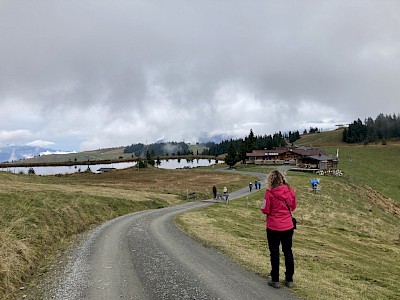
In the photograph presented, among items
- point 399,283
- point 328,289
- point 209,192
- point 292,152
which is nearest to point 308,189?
point 209,192

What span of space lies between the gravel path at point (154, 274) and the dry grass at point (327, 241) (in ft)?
3.39

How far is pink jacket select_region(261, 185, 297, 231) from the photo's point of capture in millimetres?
9477

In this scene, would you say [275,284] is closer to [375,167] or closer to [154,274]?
[154,274]

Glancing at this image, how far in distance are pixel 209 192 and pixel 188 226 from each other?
36.1 meters

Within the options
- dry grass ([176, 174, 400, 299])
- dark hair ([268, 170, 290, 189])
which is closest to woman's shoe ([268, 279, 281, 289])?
dry grass ([176, 174, 400, 299])

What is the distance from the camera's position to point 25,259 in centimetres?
1293

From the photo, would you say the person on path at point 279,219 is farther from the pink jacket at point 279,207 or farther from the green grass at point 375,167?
the green grass at point 375,167

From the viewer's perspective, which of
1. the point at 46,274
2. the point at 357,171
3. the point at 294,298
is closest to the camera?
A: the point at 294,298

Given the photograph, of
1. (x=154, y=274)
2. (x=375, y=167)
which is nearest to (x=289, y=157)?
(x=375, y=167)

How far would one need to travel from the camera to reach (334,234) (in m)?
29.1

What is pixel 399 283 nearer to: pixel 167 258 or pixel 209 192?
pixel 167 258

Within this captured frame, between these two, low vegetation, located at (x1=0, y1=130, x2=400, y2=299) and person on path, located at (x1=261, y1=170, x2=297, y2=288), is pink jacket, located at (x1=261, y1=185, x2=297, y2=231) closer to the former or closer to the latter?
person on path, located at (x1=261, y1=170, x2=297, y2=288)

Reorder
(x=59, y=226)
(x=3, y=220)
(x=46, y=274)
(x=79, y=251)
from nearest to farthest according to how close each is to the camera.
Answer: (x=46, y=274) < (x=79, y=251) < (x=3, y=220) < (x=59, y=226)

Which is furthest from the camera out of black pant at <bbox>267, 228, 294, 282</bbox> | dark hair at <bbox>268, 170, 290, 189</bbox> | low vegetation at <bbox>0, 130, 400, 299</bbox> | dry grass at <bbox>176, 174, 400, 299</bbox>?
low vegetation at <bbox>0, 130, 400, 299</bbox>
